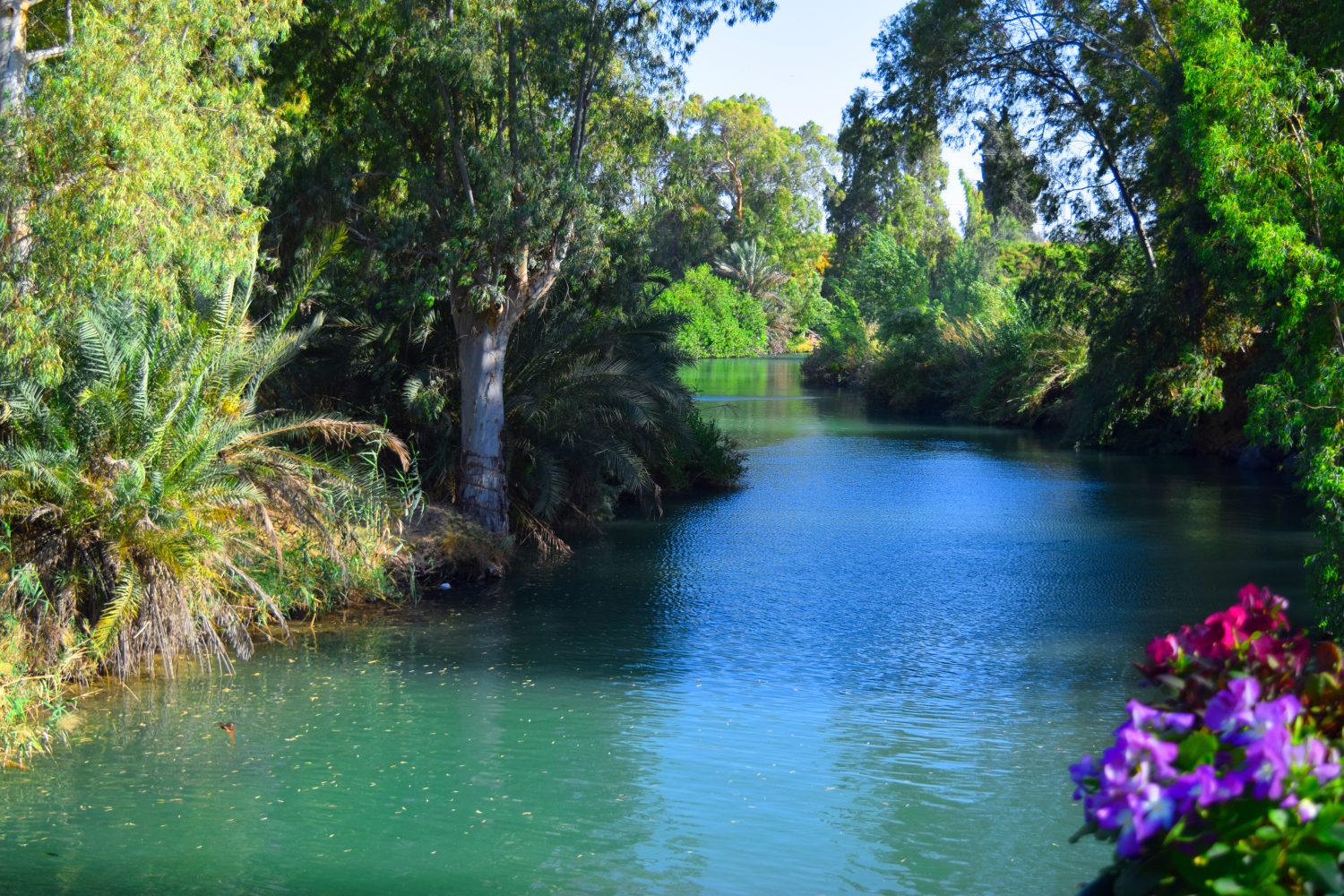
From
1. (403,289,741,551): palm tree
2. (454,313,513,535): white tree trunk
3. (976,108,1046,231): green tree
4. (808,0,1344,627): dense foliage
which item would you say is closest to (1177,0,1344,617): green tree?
(808,0,1344,627): dense foliage

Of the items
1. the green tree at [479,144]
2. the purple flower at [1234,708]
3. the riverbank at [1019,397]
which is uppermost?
the green tree at [479,144]

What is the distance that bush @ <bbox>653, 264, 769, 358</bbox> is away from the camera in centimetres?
6519

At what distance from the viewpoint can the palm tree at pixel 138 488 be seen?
8.60 meters

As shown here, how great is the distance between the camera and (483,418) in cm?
1421

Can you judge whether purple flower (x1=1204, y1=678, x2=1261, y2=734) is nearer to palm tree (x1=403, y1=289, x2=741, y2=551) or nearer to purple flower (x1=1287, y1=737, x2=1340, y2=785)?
purple flower (x1=1287, y1=737, x2=1340, y2=785)

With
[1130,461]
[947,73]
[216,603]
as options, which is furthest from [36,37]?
[1130,461]

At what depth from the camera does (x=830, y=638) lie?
35.8ft

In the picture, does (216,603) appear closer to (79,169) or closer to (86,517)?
(86,517)

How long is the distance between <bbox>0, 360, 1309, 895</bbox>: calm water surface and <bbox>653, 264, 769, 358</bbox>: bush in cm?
4994

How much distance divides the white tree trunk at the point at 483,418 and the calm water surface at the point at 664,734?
911 mm

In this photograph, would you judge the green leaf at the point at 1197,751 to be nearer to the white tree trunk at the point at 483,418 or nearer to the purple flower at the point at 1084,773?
the purple flower at the point at 1084,773

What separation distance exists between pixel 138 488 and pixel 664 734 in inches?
151

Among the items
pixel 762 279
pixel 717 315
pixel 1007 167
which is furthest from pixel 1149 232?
pixel 762 279

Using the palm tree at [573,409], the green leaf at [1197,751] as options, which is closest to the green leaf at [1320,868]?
the green leaf at [1197,751]
